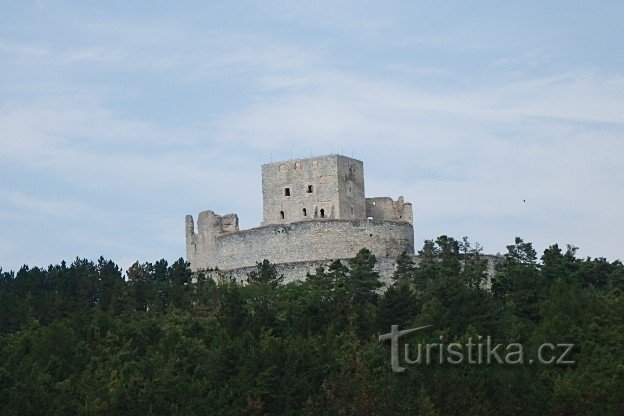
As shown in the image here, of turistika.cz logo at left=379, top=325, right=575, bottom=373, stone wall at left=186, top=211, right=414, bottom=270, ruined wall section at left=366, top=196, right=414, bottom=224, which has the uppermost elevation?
ruined wall section at left=366, top=196, right=414, bottom=224

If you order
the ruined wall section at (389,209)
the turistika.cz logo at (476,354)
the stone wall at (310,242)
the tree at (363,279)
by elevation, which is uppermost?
the ruined wall section at (389,209)

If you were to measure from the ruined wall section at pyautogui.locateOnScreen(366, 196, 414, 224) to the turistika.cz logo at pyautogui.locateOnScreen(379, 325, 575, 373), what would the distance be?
16.0 m

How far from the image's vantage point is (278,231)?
75875mm

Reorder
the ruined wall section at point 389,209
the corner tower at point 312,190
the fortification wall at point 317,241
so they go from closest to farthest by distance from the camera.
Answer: the fortification wall at point 317,241
the corner tower at point 312,190
the ruined wall section at point 389,209

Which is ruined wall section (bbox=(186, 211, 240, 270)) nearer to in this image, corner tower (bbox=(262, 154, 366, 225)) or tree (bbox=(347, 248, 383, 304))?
corner tower (bbox=(262, 154, 366, 225))

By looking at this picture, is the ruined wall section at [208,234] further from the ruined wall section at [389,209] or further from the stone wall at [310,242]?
the ruined wall section at [389,209]

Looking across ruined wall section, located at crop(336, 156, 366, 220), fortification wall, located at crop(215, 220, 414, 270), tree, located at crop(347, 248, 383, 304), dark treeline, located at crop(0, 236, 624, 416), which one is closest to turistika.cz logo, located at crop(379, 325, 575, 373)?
dark treeline, located at crop(0, 236, 624, 416)

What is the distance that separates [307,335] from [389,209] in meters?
13.7

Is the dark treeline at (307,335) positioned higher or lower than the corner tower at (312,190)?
lower

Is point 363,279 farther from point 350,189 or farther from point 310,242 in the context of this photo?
point 350,189

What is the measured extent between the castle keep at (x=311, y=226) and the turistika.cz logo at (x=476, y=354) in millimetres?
12386

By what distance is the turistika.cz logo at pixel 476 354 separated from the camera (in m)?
60.5

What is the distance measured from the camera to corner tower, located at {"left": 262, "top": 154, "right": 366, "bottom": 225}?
250 ft

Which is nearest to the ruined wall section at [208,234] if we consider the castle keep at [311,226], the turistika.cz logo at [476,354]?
the castle keep at [311,226]
